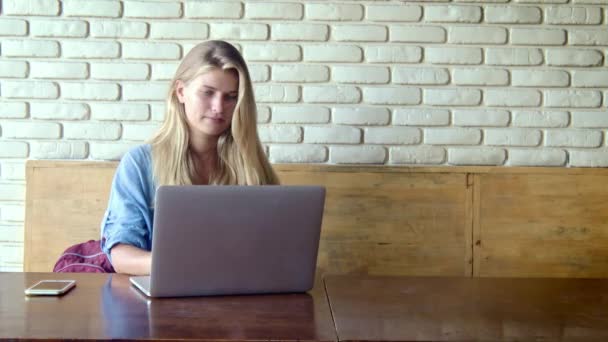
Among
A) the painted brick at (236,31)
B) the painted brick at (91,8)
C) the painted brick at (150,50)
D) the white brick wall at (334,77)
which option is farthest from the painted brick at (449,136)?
the painted brick at (91,8)

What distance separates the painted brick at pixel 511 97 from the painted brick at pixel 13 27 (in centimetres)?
185

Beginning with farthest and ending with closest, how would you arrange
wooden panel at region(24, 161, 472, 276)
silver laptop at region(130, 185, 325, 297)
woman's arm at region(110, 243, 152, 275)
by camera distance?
wooden panel at region(24, 161, 472, 276) < woman's arm at region(110, 243, 152, 275) < silver laptop at region(130, 185, 325, 297)

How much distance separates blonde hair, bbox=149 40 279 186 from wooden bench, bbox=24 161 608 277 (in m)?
0.34

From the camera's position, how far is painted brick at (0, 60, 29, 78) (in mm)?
2455

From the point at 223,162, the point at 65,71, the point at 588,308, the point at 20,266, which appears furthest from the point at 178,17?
the point at 588,308

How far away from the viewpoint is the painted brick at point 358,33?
2.48 m

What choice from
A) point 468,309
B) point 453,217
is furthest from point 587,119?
point 468,309

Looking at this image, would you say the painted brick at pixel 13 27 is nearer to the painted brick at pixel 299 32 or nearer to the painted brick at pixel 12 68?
the painted brick at pixel 12 68

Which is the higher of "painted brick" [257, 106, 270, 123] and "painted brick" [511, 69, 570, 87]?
"painted brick" [511, 69, 570, 87]

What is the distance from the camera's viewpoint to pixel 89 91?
2473 millimetres

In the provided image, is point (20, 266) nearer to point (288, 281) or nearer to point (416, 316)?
point (288, 281)

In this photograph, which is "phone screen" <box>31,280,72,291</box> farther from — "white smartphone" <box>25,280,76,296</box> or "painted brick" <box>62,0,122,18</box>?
"painted brick" <box>62,0,122,18</box>

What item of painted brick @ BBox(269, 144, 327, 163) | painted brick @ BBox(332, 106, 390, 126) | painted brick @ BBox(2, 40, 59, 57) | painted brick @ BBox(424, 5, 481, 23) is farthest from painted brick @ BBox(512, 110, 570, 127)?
painted brick @ BBox(2, 40, 59, 57)

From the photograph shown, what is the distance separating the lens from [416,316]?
1220 millimetres
